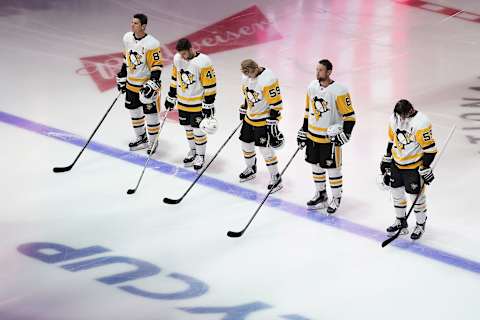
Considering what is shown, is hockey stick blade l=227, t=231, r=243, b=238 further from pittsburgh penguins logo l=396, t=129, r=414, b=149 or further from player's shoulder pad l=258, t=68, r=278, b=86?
pittsburgh penguins logo l=396, t=129, r=414, b=149

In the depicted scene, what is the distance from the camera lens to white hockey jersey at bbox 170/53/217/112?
9195mm

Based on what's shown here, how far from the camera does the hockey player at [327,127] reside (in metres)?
8.28

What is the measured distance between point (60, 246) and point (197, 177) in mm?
1575

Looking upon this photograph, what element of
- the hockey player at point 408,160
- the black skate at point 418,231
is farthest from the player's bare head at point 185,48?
the black skate at point 418,231

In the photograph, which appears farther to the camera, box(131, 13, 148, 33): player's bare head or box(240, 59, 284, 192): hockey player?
box(131, 13, 148, 33): player's bare head

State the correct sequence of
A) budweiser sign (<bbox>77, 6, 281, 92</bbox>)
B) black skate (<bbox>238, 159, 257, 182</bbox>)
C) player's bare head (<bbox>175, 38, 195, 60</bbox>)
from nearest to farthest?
1. player's bare head (<bbox>175, 38, 195, 60</bbox>)
2. black skate (<bbox>238, 159, 257, 182</bbox>)
3. budweiser sign (<bbox>77, 6, 281, 92</bbox>)

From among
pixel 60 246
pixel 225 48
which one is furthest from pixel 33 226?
pixel 225 48

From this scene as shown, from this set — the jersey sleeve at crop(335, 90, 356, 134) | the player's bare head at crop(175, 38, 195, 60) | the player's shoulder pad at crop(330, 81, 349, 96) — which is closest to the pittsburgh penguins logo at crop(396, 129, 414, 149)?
the jersey sleeve at crop(335, 90, 356, 134)

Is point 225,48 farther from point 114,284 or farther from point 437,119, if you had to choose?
point 114,284

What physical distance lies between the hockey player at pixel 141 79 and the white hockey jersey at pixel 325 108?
5.82ft

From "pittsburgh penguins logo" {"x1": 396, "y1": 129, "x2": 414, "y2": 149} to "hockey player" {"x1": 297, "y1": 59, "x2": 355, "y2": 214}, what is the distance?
0.55m

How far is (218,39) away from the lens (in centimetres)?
1361

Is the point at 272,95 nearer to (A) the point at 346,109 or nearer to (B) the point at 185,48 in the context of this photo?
(A) the point at 346,109

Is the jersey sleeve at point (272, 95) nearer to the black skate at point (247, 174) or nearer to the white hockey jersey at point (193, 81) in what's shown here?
the white hockey jersey at point (193, 81)
